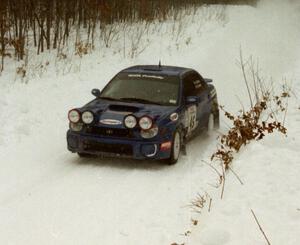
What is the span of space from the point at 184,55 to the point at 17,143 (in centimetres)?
1091

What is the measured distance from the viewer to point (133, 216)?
21.5 feet

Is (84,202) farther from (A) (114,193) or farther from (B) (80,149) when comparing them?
(B) (80,149)

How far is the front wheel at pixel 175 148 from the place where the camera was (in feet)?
28.6

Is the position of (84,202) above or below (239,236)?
below

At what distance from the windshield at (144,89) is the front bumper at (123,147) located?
1.05 meters

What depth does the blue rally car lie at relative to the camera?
332 inches

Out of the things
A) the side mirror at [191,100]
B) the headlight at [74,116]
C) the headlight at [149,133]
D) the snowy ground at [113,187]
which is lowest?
the snowy ground at [113,187]

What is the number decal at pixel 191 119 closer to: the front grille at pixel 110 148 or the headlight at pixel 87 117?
the front grille at pixel 110 148

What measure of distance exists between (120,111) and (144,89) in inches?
35.9

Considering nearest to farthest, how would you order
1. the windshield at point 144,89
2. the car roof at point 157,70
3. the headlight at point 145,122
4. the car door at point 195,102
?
the headlight at point 145,122
the windshield at point 144,89
the car door at point 195,102
the car roof at point 157,70

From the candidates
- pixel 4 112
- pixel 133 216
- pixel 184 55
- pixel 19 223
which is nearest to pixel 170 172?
pixel 133 216

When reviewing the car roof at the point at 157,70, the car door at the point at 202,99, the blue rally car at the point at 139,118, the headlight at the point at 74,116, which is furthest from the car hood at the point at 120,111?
the car door at the point at 202,99

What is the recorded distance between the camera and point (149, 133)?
8469mm

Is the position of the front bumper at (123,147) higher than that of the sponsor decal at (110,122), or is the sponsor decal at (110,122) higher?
the sponsor decal at (110,122)
